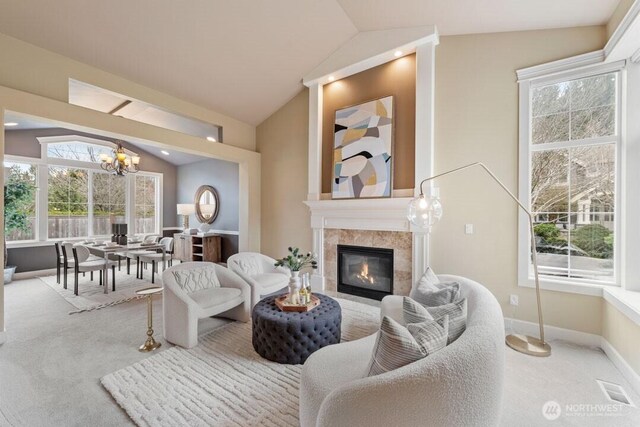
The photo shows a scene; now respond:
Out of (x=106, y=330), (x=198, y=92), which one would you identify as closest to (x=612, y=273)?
(x=106, y=330)

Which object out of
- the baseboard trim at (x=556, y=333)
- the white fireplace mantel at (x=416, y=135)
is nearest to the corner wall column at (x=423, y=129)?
the white fireplace mantel at (x=416, y=135)

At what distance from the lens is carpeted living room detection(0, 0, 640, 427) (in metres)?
1.80

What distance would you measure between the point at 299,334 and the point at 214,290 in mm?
1281

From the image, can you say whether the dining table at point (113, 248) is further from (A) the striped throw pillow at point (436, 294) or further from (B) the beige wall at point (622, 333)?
(B) the beige wall at point (622, 333)

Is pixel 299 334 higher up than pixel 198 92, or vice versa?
pixel 198 92

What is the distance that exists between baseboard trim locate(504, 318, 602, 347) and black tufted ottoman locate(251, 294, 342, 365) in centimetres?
224

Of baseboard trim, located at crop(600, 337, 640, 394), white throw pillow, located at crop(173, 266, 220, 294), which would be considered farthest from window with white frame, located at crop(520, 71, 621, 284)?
white throw pillow, located at crop(173, 266, 220, 294)

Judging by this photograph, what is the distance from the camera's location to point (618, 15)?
248 centimetres

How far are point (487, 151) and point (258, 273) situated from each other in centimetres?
→ 352

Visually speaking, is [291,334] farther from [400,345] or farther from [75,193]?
[75,193]

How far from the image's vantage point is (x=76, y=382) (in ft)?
7.09

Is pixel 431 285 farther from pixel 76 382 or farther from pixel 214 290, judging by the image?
pixel 76 382

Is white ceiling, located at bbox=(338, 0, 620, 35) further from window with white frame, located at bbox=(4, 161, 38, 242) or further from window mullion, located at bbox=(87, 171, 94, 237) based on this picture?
window mullion, located at bbox=(87, 171, 94, 237)

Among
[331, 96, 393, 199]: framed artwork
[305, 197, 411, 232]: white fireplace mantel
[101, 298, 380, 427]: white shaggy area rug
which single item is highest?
[331, 96, 393, 199]: framed artwork
